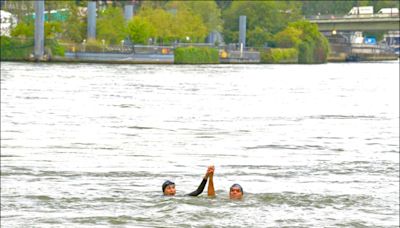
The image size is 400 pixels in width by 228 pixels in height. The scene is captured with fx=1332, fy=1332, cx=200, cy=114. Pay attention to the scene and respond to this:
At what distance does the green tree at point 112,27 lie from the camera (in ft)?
428

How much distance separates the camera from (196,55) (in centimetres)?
13212

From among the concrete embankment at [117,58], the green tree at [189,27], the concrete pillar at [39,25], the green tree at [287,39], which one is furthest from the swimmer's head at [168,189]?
the green tree at [287,39]

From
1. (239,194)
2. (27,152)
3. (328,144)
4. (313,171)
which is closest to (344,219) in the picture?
(239,194)

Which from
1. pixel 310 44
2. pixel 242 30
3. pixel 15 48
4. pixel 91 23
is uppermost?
pixel 91 23

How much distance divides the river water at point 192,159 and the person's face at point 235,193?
5.5 inches

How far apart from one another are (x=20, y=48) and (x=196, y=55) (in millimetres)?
21009

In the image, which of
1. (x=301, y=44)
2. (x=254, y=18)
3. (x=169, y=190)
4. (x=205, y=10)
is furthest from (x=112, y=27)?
(x=169, y=190)

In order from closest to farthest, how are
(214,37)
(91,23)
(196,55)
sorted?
(91,23) → (196,55) → (214,37)

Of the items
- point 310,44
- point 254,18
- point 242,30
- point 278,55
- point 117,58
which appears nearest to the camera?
point 117,58

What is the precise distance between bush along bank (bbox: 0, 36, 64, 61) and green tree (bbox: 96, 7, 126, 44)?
10656mm

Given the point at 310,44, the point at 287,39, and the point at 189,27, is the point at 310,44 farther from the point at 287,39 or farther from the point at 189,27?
the point at 189,27

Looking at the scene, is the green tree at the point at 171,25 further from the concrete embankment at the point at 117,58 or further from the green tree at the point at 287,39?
the green tree at the point at 287,39

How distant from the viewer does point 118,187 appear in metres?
26.0

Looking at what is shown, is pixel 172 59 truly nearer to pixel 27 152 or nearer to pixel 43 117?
pixel 43 117
